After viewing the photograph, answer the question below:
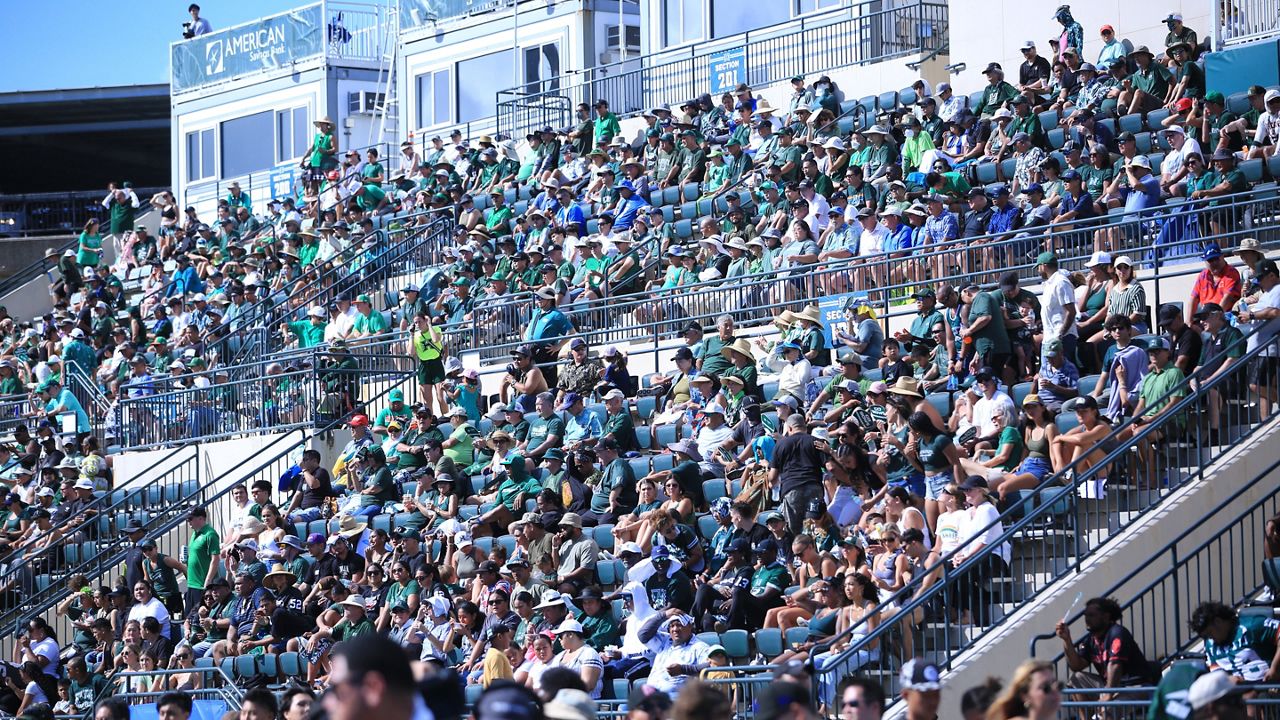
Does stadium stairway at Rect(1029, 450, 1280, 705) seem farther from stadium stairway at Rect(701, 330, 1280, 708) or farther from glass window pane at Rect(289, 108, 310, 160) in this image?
glass window pane at Rect(289, 108, 310, 160)

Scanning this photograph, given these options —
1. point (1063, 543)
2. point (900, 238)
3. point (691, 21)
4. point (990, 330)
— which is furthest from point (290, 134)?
point (1063, 543)

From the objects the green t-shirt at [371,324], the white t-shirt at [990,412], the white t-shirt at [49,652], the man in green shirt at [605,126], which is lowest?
the white t-shirt at [49,652]

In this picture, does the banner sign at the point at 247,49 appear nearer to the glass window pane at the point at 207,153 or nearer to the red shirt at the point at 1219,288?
the glass window pane at the point at 207,153

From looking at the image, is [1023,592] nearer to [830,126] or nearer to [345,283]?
[830,126]

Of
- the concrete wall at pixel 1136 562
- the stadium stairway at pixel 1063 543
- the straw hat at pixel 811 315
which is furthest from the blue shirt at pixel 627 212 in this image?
the concrete wall at pixel 1136 562

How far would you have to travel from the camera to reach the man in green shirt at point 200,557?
20562 mm

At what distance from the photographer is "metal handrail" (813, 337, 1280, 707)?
13.1 meters

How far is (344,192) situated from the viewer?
32406 millimetres

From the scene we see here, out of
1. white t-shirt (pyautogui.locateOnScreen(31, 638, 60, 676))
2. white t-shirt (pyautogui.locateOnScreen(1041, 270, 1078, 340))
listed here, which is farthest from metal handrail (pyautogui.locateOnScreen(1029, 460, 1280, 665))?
white t-shirt (pyautogui.locateOnScreen(31, 638, 60, 676))

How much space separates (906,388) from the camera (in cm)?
1559

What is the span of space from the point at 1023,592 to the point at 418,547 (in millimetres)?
6496

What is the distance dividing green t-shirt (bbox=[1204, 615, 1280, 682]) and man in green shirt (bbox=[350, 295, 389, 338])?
15297mm

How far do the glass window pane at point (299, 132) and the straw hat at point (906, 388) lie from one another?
88.8ft

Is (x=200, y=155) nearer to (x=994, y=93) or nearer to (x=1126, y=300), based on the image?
(x=994, y=93)
